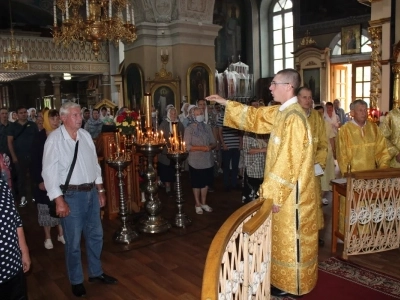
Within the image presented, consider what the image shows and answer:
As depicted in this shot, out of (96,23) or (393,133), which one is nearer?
(393,133)

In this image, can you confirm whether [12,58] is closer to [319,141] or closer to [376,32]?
[376,32]

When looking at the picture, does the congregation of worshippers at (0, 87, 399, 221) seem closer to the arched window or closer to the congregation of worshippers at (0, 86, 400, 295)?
the congregation of worshippers at (0, 86, 400, 295)

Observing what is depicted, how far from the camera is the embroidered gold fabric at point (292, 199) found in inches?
Answer: 113

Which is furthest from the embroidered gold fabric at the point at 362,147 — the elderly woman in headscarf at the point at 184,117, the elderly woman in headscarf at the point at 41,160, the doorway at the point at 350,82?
the doorway at the point at 350,82

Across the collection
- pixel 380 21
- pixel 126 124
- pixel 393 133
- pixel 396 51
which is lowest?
pixel 393 133

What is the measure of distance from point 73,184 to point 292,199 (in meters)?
1.80

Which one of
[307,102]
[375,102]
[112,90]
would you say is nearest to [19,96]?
[112,90]

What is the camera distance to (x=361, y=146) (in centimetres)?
456

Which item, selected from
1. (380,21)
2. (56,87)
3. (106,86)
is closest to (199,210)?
(380,21)

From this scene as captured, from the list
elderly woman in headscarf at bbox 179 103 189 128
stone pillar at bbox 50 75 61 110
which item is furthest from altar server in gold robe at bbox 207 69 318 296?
stone pillar at bbox 50 75 61 110

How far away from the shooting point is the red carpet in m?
3.40

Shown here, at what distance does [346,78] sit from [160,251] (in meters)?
12.7

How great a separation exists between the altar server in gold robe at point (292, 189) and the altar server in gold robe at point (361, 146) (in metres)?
1.66

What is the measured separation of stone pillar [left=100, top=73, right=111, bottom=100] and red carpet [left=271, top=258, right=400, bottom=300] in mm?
15334
